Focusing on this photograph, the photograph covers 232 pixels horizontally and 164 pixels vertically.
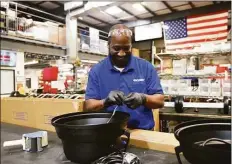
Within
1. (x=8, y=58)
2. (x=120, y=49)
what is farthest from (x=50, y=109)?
(x=8, y=58)

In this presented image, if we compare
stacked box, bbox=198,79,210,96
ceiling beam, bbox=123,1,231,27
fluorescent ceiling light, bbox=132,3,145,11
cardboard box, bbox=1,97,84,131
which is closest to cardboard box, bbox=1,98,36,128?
cardboard box, bbox=1,97,84,131

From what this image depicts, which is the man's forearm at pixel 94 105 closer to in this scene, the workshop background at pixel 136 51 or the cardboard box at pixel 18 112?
the workshop background at pixel 136 51

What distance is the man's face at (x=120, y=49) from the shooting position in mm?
1569

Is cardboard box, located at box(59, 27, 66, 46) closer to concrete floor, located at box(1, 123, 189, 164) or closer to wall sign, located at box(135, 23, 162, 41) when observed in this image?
wall sign, located at box(135, 23, 162, 41)

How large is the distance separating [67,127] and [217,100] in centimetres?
348

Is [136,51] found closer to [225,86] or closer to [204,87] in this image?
[204,87]

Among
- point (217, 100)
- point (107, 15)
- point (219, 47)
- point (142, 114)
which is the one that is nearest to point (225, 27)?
point (219, 47)

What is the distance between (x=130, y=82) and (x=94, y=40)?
7.19 meters

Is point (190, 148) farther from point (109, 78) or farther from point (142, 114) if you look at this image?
point (109, 78)

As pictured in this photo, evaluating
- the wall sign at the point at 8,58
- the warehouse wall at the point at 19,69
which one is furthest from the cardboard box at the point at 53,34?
the wall sign at the point at 8,58

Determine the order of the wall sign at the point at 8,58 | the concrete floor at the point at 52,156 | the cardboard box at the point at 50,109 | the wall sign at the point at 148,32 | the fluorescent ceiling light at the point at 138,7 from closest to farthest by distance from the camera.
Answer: the concrete floor at the point at 52,156 → the cardboard box at the point at 50,109 → the wall sign at the point at 8,58 → the fluorescent ceiling light at the point at 138,7 → the wall sign at the point at 148,32

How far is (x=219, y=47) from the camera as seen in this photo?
12.7 ft

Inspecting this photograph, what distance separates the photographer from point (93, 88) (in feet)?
5.50

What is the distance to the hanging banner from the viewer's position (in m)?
8.33
